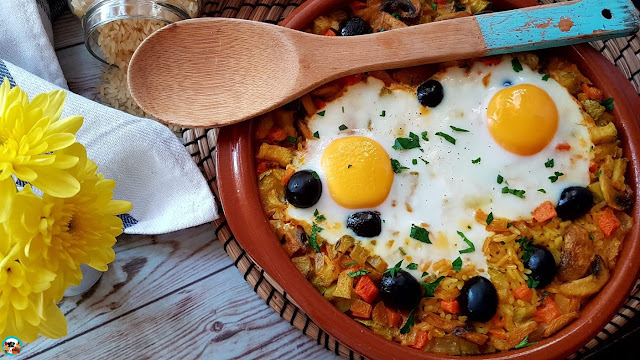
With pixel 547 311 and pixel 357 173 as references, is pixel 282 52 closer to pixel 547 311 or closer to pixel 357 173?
pixel 357 173

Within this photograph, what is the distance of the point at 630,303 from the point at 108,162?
1.76m

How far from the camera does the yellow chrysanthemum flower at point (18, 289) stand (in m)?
1.23

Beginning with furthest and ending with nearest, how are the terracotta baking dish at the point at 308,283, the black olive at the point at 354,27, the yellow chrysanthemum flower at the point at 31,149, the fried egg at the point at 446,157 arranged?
the black olive at the point at 354,27
the fried egg at the point at 446,157
the terracotta baking dish at the point at 308,283
the yellow chrysanthemum flower at the point at 31,149


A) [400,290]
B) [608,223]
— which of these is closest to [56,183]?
[400,290]

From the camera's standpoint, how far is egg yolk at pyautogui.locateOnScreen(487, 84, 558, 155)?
183cm

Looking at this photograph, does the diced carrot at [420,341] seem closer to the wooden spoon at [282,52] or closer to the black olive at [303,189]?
the black olive at [303,189]

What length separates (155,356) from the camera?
74.4 inches

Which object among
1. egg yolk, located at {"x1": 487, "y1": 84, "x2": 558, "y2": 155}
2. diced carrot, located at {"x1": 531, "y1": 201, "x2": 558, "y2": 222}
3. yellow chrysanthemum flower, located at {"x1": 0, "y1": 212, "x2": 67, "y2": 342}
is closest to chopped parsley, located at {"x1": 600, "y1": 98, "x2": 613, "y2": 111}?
egg yolk, located at {"x1": 487, "y1": 84, "x2": 558, "y2": 155}

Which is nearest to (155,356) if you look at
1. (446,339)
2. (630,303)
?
(446,339)

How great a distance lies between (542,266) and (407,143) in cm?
56

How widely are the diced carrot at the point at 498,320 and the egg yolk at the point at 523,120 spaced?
1.70 feet

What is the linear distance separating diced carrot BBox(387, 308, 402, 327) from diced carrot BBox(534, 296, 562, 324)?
43 centimetres

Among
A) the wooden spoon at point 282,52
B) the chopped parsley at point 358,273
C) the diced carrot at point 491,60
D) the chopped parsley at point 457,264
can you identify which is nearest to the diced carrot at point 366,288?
the chopped parsley at point 358,273

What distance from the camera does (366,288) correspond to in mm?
1729
